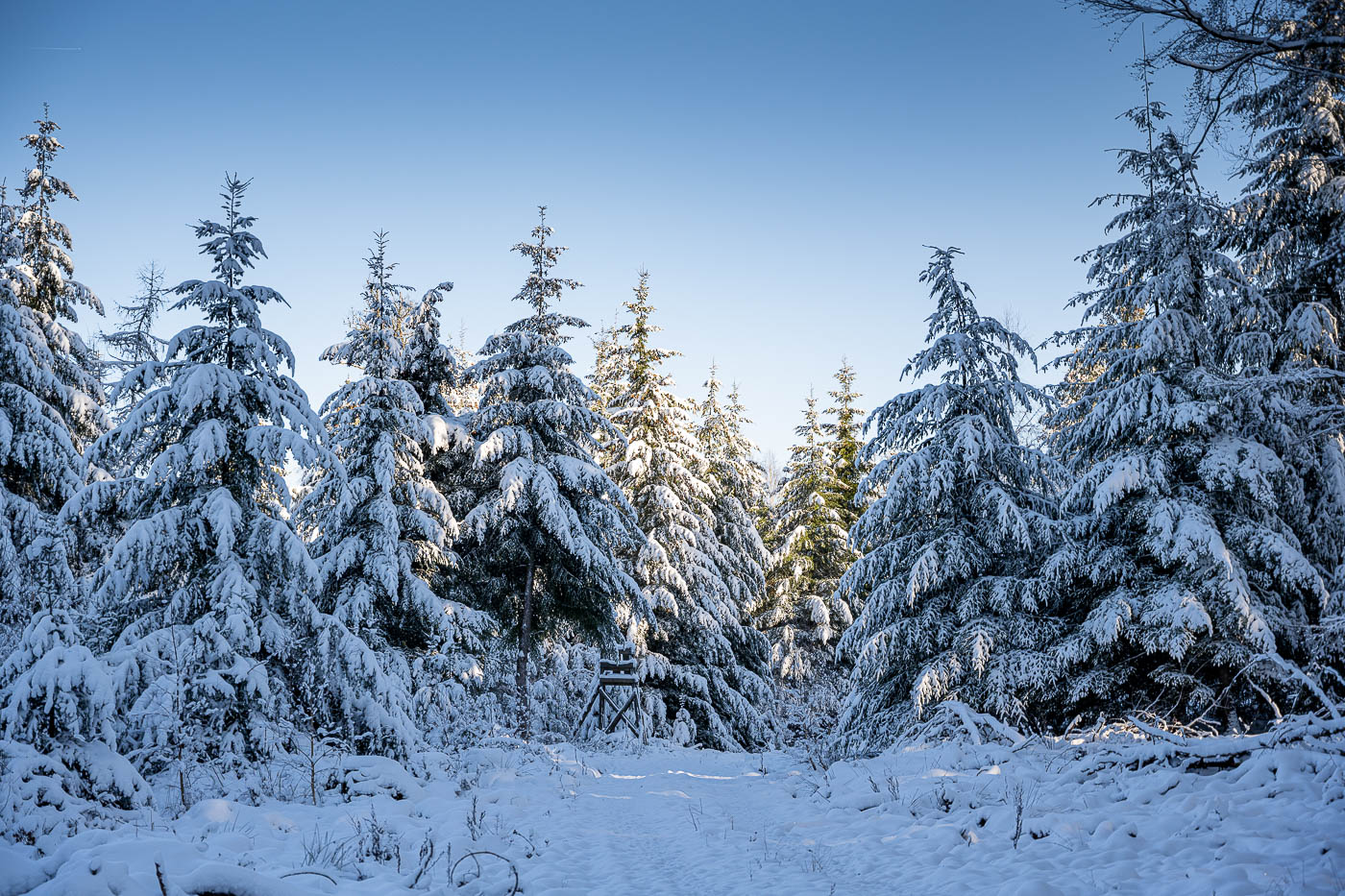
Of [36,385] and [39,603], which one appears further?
[36,385]

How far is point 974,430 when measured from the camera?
42.2ft

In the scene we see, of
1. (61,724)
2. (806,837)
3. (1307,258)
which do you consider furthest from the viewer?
(1307,258)

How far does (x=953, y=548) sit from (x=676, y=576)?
8.43 m

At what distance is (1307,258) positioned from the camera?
13227mm

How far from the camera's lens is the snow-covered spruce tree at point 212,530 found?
8.42m

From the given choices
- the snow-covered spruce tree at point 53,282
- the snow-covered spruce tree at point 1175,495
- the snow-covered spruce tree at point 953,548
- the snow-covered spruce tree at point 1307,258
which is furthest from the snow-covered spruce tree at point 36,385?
the snow-covered spruce tree at point 1307,258

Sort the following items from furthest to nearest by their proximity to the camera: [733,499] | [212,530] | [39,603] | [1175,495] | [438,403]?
[733,499] → [438,403] → [1175,495] → [212,530] → [39,603]

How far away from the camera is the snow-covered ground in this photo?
3.91 metres

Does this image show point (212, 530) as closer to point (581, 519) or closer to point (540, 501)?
point (540, 501)

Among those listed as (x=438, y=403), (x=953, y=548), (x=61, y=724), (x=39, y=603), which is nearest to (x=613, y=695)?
(x=438, y=403)

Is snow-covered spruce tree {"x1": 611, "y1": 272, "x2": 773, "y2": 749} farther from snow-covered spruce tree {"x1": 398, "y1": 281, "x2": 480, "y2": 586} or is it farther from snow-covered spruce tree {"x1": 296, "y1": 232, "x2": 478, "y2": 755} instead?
snow-covered spruce tree {"x1": 296, "y1": 232, "x2": 478, "y2": 755}

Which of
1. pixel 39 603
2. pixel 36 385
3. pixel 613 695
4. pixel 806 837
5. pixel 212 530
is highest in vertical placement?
pixel 36 385

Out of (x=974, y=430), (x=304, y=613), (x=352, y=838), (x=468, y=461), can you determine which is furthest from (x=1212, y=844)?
(x=468, y=461)

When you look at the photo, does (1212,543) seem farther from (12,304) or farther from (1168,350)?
(12,304)
